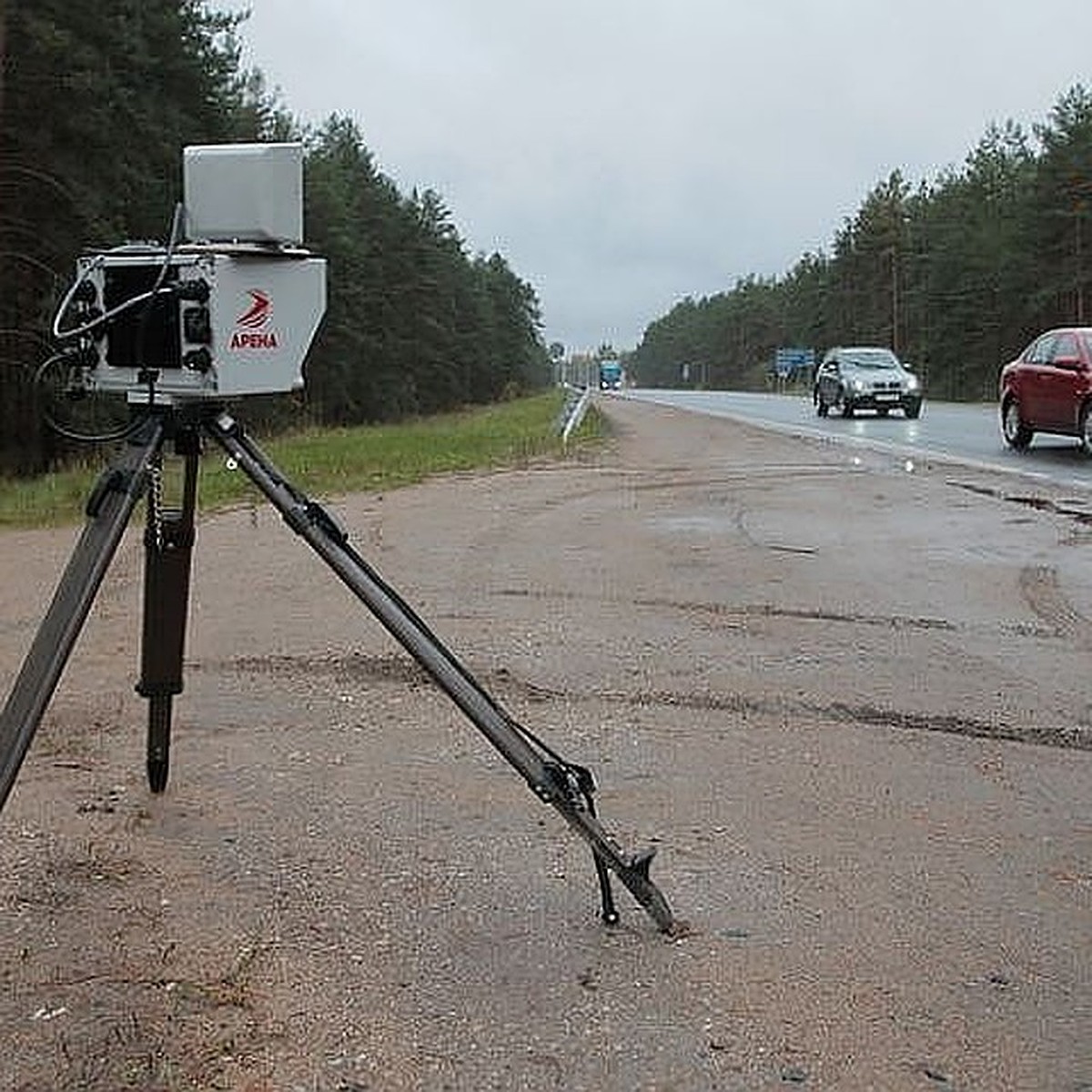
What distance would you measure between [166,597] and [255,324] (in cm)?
122

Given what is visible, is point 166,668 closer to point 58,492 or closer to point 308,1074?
point 308,1074

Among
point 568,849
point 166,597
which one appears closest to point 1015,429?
point 568,849

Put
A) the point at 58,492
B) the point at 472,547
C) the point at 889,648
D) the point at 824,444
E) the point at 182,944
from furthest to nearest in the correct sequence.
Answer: the point at 824,444, the point at 58,492, the point at 472,547, the point at 889,648, the point at 182,944

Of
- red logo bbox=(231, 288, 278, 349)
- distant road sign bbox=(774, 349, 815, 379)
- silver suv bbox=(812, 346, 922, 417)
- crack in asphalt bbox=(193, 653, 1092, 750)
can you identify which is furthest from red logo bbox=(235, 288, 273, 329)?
distant road sign bbox=(774, 349, 815, 379)

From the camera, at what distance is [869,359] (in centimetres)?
3391

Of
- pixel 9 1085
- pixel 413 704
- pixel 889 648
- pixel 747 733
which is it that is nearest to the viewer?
pixel 9 1085

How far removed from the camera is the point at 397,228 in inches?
2788

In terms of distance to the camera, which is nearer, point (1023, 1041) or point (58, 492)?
point (1023, 1041)

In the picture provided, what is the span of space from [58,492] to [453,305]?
69699 mm

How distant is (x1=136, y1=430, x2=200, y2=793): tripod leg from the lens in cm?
399

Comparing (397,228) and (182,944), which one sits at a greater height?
(397,228)

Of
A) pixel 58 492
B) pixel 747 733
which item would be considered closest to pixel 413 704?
pixel 747 733

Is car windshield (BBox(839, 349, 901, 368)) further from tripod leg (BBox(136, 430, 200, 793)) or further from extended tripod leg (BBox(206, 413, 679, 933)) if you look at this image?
extended tripod leg (BBox(206, 413, 679, 933))

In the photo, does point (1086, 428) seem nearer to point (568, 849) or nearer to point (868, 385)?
point (868, 385)
